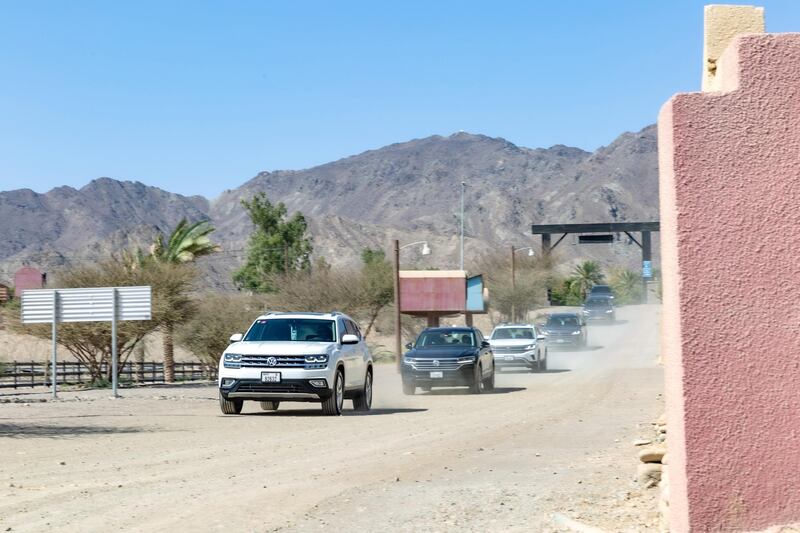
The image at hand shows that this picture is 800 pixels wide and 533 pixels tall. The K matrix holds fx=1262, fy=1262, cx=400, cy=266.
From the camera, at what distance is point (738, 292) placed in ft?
23.8

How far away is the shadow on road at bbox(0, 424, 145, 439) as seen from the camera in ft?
62.3

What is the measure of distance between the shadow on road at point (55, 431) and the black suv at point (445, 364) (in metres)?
11.1

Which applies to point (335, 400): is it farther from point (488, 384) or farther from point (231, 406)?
point (488, 384)

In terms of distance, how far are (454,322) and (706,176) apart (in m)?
104

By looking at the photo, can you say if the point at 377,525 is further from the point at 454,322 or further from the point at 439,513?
the point at 454,322

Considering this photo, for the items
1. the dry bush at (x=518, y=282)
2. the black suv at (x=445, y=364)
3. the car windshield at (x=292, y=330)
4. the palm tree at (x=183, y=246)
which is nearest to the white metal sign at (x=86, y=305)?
the black suv at (x=445, y=364)

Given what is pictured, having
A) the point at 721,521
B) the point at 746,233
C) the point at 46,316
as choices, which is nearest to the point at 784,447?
the point at 721,521

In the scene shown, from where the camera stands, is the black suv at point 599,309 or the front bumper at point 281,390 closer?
the front bumper at point 281,390

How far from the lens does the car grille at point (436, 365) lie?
30.5 meters

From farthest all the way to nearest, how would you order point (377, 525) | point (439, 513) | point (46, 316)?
point (46, 316) → point (439, 513) → point (377, 525)

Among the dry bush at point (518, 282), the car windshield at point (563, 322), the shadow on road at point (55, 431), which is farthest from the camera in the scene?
the dry bush at point (518, 282)

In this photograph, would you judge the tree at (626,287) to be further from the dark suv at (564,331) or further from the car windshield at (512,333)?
the car windshield at (512,333)

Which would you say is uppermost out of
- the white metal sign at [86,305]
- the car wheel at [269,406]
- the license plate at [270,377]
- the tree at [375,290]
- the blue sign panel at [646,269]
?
the blue sign panel at [646,269]

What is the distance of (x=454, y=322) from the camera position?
111312 millimetres
